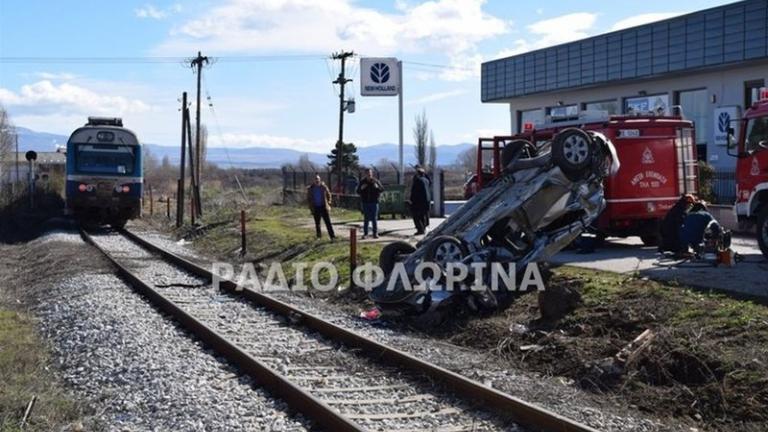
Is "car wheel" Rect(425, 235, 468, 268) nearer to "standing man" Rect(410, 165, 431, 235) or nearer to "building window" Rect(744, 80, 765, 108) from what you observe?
"standing man" Rect(410, 165, 431, 235)

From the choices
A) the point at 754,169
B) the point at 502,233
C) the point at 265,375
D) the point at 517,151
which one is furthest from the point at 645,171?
the point at 265,375

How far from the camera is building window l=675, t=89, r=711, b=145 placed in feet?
112

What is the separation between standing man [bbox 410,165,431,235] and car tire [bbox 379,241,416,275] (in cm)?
819

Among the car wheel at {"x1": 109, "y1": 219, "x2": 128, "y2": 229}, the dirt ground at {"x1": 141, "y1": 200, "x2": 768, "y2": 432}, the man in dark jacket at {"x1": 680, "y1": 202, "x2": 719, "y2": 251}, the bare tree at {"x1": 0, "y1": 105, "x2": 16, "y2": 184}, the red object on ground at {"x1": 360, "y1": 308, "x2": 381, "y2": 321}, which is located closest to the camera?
the dirt ground at {"x1": 141, "y1": 200, "x2": 768, "y2": 432}

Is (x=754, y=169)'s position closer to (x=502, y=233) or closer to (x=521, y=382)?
(x=502, y=233)

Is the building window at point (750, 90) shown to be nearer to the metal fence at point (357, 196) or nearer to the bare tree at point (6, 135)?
the metal fence at point (357, 196)

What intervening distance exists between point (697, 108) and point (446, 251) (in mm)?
26319

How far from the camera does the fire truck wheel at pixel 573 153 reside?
39.9 feet

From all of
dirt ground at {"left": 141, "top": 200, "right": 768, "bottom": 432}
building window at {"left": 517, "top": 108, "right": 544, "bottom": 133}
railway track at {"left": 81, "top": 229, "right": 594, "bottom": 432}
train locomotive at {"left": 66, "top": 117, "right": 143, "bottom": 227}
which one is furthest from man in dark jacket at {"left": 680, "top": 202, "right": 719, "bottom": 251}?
building window at {"left": 517, "top": 108, "right": 544, "bottom": 133}

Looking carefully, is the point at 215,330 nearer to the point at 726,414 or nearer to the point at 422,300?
the point at 422,300

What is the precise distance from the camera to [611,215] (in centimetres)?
1678

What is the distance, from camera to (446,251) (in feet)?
38.1

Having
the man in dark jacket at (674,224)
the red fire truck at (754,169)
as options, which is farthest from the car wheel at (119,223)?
the red fire truck at (754,169)

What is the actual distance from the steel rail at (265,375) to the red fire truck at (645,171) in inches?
284
